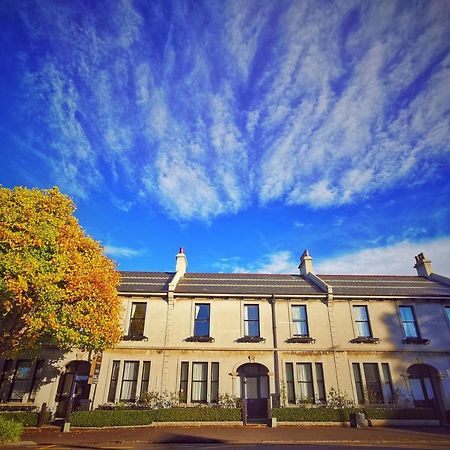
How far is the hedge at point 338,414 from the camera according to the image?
1856cm

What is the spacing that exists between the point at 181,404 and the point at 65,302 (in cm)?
990

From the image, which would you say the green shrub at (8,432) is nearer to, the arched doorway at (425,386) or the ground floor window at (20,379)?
the ground floor window at (20,379)

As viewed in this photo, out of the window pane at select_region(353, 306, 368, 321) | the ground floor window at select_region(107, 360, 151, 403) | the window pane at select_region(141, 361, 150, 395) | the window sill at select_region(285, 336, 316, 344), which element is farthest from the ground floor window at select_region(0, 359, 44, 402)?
the window pane at select_region(353, 306, 368, 321)

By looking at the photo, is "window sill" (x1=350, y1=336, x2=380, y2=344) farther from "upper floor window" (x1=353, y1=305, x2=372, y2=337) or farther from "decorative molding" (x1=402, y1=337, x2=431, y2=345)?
"decorative molding" (x1=402, y1=337, x2=431, y2=345)

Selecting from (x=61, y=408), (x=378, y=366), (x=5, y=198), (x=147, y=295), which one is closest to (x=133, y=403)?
(x=61, y=408)

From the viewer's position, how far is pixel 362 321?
22906 mm

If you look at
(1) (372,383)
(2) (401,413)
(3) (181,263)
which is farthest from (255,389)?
(3) (181,263)

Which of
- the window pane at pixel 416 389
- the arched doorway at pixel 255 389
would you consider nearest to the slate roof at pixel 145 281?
the arched doorway at pixel 255 389

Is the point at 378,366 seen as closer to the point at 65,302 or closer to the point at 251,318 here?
the point at 251,318

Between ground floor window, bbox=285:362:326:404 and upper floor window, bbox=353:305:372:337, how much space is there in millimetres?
3910

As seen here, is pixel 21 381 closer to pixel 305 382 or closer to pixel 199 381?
pixel 199 381

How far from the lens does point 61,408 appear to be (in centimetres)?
2033

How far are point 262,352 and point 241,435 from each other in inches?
248

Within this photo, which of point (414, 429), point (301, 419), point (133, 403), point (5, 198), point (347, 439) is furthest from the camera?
point (133, 403)
